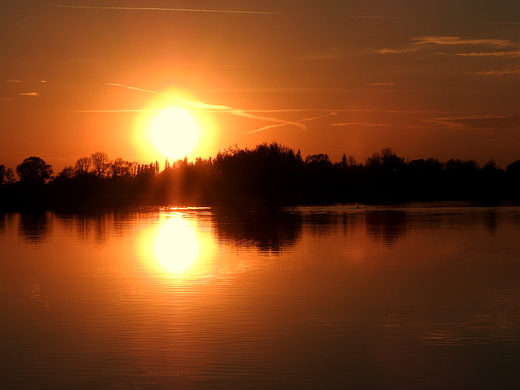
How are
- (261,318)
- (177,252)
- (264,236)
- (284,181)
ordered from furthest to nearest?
(284,181), (264,236), (177,252), (261,318)

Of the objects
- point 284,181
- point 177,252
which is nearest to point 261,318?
point 177,252

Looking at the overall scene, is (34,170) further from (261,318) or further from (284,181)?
(261,318)

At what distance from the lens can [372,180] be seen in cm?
12488

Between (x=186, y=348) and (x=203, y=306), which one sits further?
(x=203, y=306)

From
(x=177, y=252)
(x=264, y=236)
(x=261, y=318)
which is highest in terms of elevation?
(x=264, y=236)

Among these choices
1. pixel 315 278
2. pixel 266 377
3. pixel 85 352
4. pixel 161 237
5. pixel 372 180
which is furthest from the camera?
pixel 372 180

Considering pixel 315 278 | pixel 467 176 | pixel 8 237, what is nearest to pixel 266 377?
pixel 315 278

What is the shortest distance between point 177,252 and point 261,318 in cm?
1116

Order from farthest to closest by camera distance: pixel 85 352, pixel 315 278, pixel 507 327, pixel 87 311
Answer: pixel 315 278, pixel 87 311, pixel 507 327, pixel 85 352

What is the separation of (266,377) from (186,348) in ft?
6.09

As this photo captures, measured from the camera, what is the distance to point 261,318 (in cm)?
1161

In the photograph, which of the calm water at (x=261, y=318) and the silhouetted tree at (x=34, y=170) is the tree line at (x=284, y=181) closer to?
the silhouetted tree at (x=34, y=170)

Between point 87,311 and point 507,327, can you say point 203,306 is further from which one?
point 507,327

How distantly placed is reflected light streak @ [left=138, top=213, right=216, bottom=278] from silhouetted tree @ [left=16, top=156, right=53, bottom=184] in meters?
88.7
